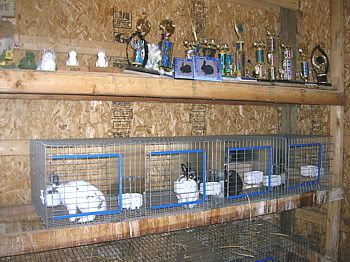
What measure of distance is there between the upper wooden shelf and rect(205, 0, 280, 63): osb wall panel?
72cm

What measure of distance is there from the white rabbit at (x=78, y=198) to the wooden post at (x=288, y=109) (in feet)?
6.20

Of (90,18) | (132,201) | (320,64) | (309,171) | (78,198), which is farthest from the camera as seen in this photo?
(320,64)

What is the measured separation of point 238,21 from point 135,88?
1422 mm

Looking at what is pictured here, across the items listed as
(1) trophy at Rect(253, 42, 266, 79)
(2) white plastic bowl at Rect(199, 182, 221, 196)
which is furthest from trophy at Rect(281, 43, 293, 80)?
(2) white plastic bowl at Rect(199, 182, 221, 196)

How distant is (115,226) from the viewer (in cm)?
143

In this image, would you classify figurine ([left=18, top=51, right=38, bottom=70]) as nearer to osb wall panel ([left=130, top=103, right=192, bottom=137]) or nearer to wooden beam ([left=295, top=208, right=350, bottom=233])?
osb wall panel ([left=130, top=103, right=192, bottom=137])

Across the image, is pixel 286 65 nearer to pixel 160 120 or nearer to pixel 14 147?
pixel 160 120

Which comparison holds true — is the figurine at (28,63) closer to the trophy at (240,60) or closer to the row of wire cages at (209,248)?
the row of wire cages at (209,248)

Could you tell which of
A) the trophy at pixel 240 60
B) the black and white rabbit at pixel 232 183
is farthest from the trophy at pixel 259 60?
the black and white rabbit at pixel 232 183

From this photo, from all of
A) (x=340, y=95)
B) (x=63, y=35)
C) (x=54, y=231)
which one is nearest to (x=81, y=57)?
(x=63, y=35)

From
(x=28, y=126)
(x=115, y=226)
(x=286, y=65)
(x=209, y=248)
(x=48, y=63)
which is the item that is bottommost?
(x=209, y=248)

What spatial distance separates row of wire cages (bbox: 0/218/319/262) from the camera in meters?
1.94

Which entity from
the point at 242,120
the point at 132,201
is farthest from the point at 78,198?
the point at 242,120

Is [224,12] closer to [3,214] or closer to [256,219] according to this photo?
[256,219]
